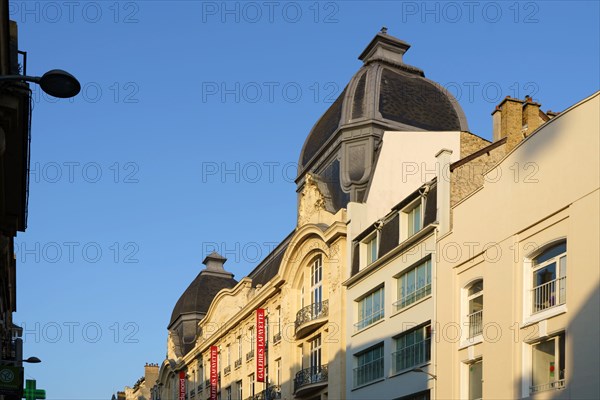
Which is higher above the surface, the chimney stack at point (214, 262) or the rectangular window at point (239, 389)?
the chimney stack at point (214, 262)

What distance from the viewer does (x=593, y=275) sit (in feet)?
72.7

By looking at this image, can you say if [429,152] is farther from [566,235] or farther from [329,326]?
[566,235]

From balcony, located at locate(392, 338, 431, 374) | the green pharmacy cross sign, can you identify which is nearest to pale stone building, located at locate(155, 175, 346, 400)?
balcony, located at locate(392, 338, 431, 374)

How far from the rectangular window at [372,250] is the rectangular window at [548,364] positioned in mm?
12088

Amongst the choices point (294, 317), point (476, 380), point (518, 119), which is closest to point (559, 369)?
point (476, 380)

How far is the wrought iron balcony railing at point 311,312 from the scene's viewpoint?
3953 cm

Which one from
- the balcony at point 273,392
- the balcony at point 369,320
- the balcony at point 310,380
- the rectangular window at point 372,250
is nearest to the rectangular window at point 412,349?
the balcony at point 369,320

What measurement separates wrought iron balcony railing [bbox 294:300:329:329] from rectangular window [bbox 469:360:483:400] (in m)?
12.1

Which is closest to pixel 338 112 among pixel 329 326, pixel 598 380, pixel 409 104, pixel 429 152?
pixel 409 104

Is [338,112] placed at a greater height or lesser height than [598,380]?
greater

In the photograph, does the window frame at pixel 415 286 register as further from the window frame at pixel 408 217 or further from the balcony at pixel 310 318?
the balcony at pixel 310 318

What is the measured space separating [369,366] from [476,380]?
786 centimetres

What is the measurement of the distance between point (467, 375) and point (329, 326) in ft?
37.4

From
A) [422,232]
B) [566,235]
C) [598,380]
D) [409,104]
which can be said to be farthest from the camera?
[409,104]
